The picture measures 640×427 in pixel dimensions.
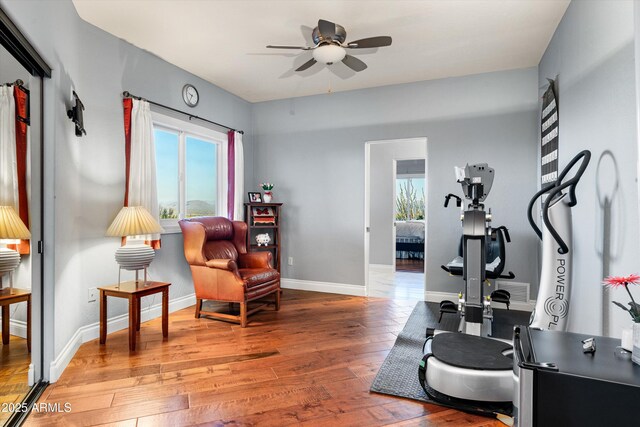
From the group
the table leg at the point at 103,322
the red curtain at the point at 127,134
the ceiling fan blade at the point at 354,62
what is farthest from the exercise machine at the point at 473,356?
Result: the red curtain at the point at 127,134

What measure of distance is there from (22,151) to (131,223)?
1188 millimetres

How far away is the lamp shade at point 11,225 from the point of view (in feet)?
6.00

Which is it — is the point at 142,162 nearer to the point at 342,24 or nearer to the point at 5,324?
the point at 5,324

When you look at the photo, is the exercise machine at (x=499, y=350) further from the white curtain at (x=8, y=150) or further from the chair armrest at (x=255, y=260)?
the white curtain at (x=8, y=150)

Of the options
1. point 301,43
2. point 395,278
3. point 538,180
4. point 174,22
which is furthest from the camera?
point 395,278

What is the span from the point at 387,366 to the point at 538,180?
2857 millimetres

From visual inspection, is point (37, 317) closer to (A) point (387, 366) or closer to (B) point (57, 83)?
(B) point (57, 83)

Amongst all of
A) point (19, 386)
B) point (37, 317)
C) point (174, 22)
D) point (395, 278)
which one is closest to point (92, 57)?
point (174, 22)

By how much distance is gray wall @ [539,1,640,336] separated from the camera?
178 cm

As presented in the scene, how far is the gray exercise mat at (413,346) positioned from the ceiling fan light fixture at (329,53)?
259cm

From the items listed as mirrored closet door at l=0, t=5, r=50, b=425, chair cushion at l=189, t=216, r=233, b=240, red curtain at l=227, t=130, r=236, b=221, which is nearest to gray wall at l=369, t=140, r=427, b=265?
red curtain at l=227, t=130, r=236, b=221

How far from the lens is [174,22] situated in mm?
3133

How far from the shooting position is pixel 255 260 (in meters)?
4.25

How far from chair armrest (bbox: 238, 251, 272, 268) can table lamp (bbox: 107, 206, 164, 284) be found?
1.27m
